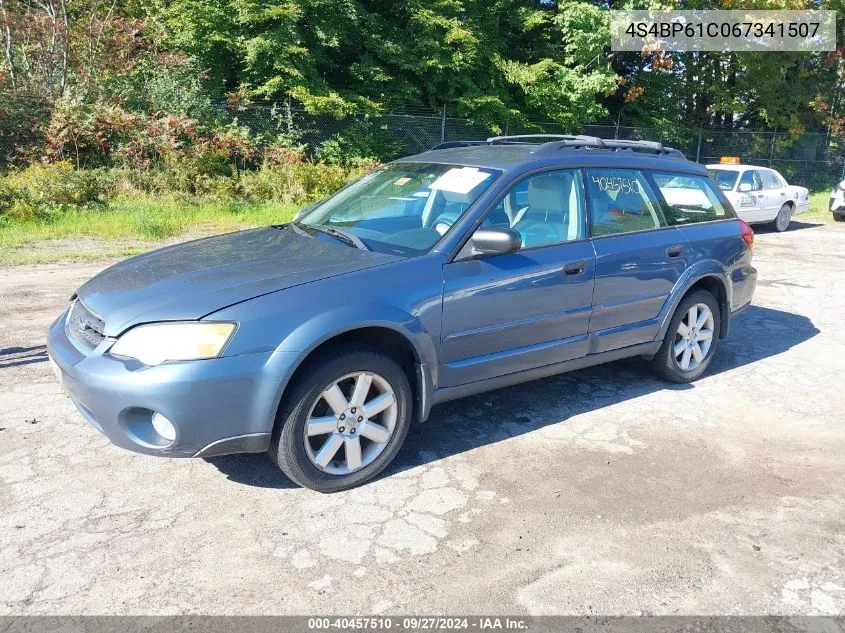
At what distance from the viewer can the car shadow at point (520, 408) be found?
12.2 ft

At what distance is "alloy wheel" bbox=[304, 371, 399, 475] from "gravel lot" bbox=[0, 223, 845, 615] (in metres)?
0.18

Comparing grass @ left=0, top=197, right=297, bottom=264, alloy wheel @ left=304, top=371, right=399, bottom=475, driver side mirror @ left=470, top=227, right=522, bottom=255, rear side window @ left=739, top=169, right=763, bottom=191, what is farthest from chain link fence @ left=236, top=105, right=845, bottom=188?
alloy wheel @ left=304, top=371, right=399, bottom=475

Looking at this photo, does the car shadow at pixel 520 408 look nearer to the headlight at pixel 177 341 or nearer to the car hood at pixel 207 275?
the headlight at pixel 177 341

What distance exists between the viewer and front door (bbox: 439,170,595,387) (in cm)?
371

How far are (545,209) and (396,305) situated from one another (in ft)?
4.47

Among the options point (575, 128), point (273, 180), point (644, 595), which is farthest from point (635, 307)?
point (575, 128)

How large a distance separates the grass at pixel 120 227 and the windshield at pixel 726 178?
28.9 ft

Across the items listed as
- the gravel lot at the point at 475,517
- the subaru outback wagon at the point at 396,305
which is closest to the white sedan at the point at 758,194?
the subaru outback wagon at the point at 396,305

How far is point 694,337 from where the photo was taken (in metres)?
5.16

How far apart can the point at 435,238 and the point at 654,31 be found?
760 inches

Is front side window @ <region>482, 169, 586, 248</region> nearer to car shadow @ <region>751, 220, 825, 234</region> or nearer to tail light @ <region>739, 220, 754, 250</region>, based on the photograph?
tail light @ <region>739, 220, 754, 250</region>

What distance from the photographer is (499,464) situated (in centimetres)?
378

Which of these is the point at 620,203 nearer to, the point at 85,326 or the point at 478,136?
the point at 85,326

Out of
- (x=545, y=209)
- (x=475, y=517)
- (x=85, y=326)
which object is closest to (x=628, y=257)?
(x=545, y=209)
